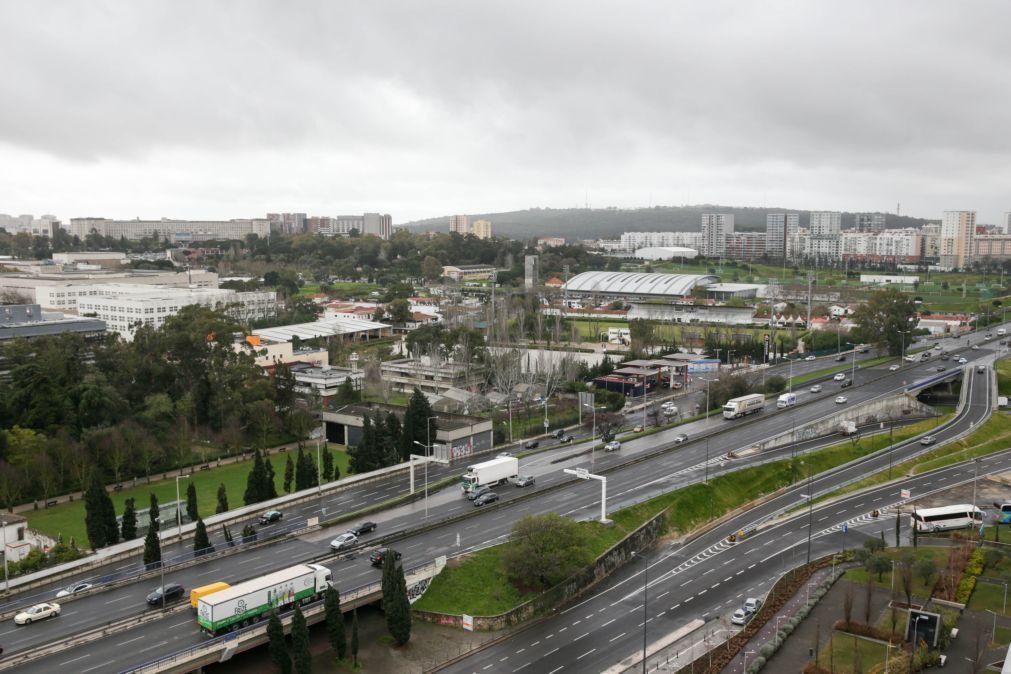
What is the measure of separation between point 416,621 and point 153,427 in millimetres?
21996

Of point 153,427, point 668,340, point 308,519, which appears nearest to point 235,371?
point 153,427

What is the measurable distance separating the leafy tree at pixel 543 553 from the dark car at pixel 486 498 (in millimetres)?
5266

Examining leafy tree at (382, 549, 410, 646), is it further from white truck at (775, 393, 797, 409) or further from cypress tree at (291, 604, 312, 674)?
white truck at (775, 393, 797, 409)

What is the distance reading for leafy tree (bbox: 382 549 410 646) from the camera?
25.2 m

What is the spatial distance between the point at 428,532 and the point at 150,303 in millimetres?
56121

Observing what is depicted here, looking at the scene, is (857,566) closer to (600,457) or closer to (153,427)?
(600,457)

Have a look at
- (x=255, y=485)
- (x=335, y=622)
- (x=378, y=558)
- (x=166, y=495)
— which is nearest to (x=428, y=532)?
(x=378, y=558)

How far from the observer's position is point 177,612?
2477cm

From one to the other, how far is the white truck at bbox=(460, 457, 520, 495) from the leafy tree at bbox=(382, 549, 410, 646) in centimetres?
1095

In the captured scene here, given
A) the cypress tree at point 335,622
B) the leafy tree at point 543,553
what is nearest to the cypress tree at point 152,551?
the cypress tree at point 335,622

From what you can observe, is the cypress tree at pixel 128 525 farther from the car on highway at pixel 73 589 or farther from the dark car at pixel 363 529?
the dark car at pixel 363 529

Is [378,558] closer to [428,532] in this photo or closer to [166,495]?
[428,532]

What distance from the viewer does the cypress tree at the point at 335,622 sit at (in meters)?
24.0

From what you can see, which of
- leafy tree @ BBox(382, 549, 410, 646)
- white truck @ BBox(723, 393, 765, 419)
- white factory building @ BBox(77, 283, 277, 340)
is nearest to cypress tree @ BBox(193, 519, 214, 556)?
leafy tree @ BBox(382, 549, 410, 646)
